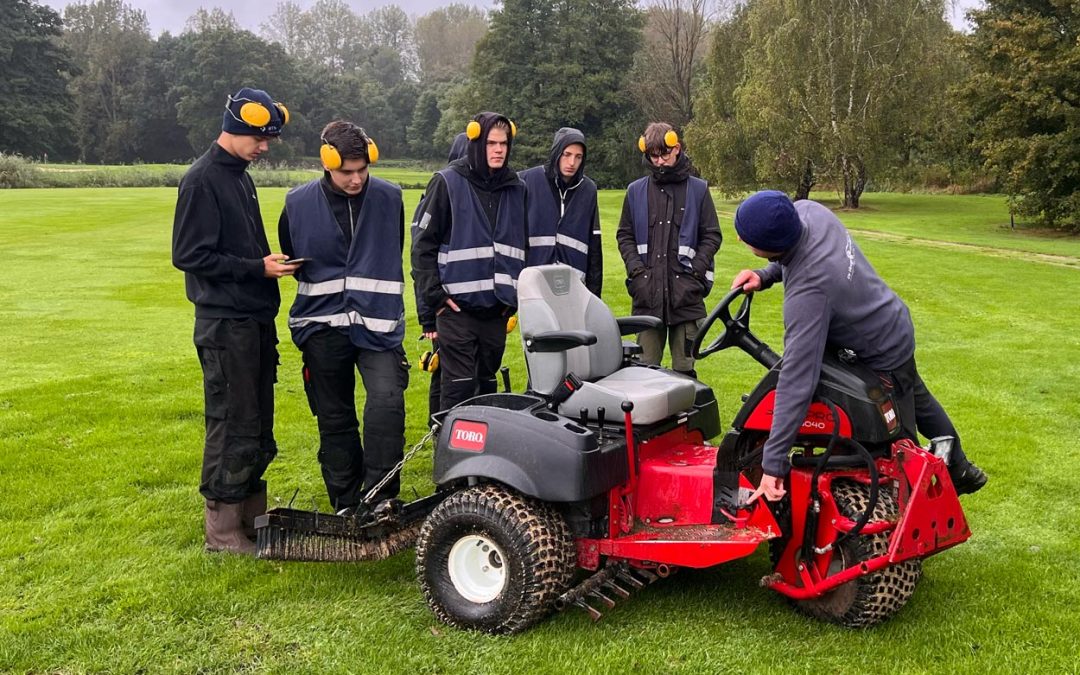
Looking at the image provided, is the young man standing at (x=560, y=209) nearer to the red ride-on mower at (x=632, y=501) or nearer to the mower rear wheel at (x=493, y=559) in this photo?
the red ride-on mower at (x=632, y=501)

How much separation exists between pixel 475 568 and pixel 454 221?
2.18 metres

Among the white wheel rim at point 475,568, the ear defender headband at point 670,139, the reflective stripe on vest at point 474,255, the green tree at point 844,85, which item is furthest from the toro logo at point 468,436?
the green tree at point 844,85

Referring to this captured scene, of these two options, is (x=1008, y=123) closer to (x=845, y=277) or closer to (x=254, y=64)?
(x=845, y=277)

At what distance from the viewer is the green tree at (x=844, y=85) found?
3328cm

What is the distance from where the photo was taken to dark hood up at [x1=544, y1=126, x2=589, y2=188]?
5.70 m

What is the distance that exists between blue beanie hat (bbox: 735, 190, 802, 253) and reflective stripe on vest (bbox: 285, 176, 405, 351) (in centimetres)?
195

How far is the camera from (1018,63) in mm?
25672

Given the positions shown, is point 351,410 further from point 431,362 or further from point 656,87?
point 656,87

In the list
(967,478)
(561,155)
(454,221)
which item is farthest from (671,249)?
(967,478)

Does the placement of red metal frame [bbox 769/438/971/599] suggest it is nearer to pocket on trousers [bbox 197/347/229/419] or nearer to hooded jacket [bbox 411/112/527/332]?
hooded jacket [bbox 411/112/527/332]

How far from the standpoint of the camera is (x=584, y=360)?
441 cm

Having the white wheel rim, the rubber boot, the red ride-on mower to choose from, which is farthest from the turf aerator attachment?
the rubber boot

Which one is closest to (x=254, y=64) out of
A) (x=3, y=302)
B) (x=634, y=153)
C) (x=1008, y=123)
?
(x=634, y=153)

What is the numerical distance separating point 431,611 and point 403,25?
12882cm
